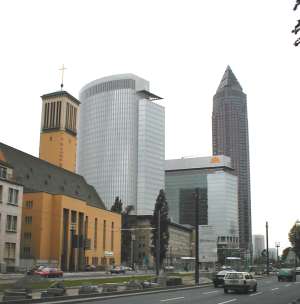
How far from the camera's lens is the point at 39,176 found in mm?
96062

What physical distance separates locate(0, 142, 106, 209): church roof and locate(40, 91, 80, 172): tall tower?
12.1m

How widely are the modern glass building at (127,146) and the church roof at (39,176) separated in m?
73.1

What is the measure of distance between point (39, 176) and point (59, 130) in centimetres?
3205

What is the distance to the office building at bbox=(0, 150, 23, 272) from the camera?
2606 inches

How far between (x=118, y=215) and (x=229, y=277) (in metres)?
82.3

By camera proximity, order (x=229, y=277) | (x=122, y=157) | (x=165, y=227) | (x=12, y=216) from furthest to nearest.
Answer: (x=122, y=157) < (x=165, y=227) < (x=12, y=216) < (x=229, y=277)

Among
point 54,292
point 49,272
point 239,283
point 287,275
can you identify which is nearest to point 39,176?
point 49,272

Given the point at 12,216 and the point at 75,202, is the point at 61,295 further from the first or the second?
the point at 75,202

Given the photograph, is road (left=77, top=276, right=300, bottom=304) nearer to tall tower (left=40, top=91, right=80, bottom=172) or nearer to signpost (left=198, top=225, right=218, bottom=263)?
signpost (left=198, top=225, right=218, bottom=263)

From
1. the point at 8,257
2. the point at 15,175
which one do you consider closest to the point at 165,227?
the point at 15,175

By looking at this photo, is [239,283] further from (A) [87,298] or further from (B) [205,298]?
(A) [87,298]

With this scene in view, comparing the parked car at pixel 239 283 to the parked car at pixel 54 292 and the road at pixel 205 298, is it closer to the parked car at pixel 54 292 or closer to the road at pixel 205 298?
the road at pixel 205 298

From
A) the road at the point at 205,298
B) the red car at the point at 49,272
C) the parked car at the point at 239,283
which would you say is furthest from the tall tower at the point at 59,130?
the road at the point at 205,298

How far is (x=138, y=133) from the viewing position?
190 meters
